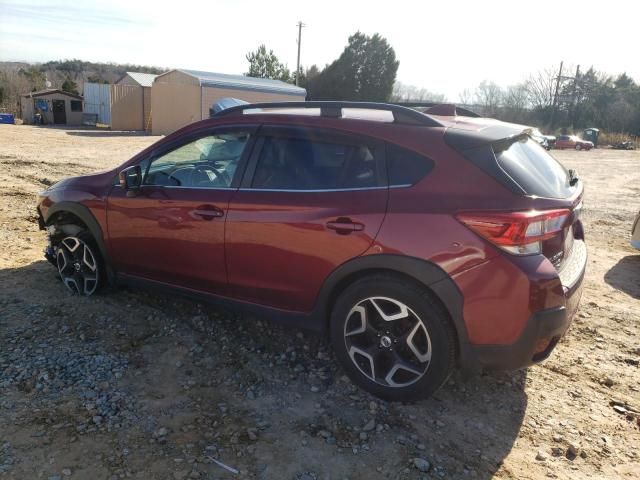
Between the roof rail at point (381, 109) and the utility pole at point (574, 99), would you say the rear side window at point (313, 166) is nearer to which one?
the roof rail at point (381, 109)

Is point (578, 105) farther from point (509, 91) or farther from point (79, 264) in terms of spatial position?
point (79, 264)

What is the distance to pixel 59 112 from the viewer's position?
35125 mm

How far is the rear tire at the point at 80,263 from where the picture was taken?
4277mm

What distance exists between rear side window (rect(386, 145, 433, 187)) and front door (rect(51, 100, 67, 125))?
1498 inches

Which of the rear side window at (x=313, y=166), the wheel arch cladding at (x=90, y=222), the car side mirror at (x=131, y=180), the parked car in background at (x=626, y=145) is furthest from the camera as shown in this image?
the parked car in background at (x=626, y=145)

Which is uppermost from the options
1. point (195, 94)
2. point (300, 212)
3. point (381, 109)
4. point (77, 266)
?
point (195, 94)

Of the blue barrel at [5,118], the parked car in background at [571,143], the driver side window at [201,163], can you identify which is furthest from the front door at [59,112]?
the parked car in background at [571,143]

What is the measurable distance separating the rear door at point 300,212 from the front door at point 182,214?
15 cm

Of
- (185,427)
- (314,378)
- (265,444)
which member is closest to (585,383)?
(314,378)

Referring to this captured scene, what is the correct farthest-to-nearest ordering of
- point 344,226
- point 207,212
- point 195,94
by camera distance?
point 195,94, point 207,212, point 344,226

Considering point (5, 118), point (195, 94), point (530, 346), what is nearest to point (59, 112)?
point (5, 118)

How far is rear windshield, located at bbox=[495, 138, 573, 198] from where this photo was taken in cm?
278

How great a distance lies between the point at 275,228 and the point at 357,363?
3.25 ft

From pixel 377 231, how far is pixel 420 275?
346mm
